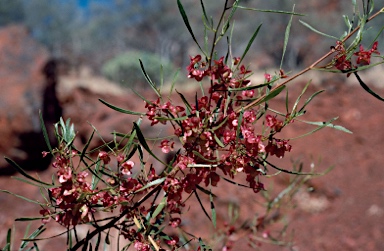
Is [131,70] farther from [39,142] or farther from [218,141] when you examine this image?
[218,141]

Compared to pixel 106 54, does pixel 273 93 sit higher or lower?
lower

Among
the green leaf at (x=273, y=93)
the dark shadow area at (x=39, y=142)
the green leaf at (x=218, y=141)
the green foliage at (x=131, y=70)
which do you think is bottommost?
the green leaf at (x=218, y=141)

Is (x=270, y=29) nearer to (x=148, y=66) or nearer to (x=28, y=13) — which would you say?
(x=148, y=66)

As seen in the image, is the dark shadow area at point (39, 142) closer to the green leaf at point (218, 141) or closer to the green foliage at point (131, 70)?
the green leaf at point (218, 141)

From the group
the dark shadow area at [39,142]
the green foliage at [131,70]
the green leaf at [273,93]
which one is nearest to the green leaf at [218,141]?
the green leaf at [273,93]

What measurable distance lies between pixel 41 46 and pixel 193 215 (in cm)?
311

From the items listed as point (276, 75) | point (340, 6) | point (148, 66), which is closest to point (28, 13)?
point (148, 66)

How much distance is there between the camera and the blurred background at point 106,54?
4926mm

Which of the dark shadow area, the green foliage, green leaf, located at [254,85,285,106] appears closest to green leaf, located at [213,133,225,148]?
green leaf, located at [254,85,285,106]

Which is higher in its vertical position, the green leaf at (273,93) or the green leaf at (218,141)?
the green leaf at (273,93)

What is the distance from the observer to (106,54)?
21.3 metres

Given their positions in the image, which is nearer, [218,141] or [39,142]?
[218,141]

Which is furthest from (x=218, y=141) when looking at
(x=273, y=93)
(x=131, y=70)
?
(x=131, y=70)

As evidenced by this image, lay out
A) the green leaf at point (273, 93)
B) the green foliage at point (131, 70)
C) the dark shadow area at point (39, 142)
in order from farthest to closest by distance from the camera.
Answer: the green foliage at point (131, 70) → the dark shadow area at point (39, 142) → the green leaf at point (273, 93)
